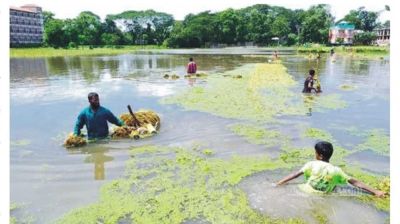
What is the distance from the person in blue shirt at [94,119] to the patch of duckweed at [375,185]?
15.5ft

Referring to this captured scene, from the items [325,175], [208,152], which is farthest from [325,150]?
[208,152]

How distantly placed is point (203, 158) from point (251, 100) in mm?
6004

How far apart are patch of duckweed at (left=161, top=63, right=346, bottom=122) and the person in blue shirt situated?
3.62m

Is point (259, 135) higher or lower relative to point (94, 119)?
lower

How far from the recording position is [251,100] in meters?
12.9

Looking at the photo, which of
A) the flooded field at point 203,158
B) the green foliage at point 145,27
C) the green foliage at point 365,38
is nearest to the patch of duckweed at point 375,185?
the flooded field at point 203,158

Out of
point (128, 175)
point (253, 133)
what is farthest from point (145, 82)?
point (128, 175)

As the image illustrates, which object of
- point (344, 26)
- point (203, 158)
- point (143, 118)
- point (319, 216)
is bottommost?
point (319, 216)

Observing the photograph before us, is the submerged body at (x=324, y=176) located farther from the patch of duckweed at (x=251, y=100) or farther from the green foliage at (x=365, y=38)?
the green foliage at (x=365, y=38)

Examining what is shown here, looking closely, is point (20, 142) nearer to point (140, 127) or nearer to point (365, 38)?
point (140, 127)

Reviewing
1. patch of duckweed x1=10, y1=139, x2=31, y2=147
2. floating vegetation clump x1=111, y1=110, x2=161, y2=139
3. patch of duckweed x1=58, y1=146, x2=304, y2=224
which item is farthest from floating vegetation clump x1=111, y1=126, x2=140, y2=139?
patch of duckweed x1=10, y1=139, x2=31, y2=147

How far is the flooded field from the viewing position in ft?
16.9

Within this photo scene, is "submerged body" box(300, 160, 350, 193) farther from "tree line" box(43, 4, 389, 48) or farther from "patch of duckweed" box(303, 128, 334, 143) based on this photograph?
"tree line" box(43, 4, 389, 48)

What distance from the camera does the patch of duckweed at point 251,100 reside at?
1107 cm
